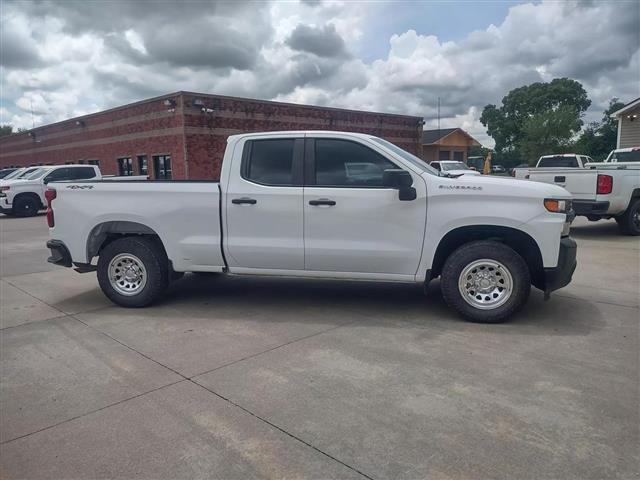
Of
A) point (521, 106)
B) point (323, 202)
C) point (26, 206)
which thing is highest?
point (521, 106)

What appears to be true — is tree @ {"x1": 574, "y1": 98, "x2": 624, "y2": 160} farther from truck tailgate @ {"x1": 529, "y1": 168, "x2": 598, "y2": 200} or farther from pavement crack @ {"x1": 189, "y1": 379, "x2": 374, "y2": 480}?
pavement crack @ {"x1": 189, "y1": 379, "x2": 374, "y2": 480}

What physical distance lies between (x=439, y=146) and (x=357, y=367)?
147 ft

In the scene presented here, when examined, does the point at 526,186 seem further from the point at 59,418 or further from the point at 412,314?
the point at 59,418

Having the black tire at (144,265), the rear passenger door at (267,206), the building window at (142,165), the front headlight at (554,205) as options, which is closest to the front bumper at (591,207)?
the front headlight at (554,205)

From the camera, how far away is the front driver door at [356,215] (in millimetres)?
5008

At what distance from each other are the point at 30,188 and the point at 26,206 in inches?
28.1

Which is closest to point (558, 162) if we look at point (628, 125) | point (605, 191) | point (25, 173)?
point (628, 125)

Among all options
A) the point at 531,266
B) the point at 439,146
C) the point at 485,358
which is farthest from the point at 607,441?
the point at 439,146

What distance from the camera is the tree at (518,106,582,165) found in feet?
130

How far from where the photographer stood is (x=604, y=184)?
9812 millimetres

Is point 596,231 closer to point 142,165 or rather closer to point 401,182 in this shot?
point 401,182

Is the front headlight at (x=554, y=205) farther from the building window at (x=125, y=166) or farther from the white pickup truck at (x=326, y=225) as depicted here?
the building window at (x=125, y=166)

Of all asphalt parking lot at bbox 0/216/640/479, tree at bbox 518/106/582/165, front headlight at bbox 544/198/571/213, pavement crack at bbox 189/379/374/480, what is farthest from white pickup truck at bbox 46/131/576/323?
tree at bbox 518/106/582/165

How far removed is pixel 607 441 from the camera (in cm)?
287
